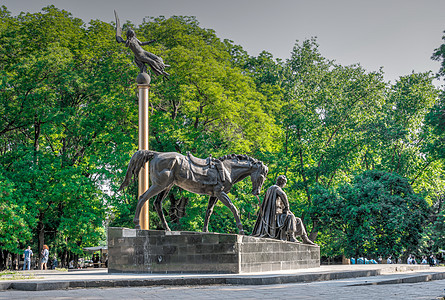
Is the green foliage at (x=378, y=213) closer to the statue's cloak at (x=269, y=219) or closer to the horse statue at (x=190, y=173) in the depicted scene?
the statue's cloak at (x=269, y=219)

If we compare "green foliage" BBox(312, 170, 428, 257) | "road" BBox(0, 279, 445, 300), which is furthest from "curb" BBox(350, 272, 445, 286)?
"green foliage" BBox(312, 170, 428, 257)

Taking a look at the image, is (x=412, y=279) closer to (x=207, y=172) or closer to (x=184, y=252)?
(x=184, y=252)

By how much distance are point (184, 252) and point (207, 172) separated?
2461mm

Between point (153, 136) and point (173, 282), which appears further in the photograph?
point (153, 136)

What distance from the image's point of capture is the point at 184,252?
15945mm

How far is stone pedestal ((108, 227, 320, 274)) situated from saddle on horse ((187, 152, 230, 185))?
5.53 ft

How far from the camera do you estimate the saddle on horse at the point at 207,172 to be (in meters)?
16.7

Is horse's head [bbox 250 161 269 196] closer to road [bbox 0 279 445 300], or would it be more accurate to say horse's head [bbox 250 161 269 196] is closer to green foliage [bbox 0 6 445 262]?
road [bbox 0 279 445 300]

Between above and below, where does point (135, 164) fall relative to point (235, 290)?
above

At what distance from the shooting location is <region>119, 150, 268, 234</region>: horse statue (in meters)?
16.5

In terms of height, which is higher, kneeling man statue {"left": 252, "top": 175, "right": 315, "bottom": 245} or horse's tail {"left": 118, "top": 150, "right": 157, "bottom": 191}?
horse's tail {"left": 118, "top": 150, "right": 157, "bottom": 191}

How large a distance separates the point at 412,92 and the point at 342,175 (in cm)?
779

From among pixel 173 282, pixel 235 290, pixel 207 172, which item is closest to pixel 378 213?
pixel 207 172

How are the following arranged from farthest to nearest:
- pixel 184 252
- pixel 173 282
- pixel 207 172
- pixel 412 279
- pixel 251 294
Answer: pixel 207 172
pixel 184 252
pixel 412 279
pixel 173 282
pixel 251 294
